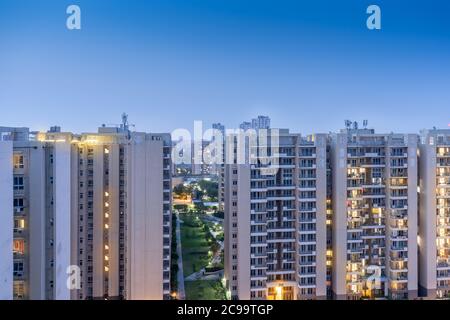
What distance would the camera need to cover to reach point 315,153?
19.1ft

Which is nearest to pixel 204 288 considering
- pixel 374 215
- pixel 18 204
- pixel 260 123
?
pixel 260 123

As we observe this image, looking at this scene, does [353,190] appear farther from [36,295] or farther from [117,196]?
[36,295]

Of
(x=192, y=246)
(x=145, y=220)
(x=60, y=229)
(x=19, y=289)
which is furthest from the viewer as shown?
(x=192, y=246)

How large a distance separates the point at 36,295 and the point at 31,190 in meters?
0.83

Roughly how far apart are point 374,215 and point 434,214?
928 mm

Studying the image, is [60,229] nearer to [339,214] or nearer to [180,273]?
[180,273]

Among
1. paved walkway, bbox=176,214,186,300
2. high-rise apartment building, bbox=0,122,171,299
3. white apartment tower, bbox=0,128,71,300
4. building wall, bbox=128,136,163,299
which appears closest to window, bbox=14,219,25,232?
white apartment tower, bbox=0,128,71,300

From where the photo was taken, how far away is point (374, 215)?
6.02 meters

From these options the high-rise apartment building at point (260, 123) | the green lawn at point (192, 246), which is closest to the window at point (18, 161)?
the high-rise apartment building at point (260, 123)

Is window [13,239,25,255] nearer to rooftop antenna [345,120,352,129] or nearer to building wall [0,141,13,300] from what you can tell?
building wall [0,141,13,300]

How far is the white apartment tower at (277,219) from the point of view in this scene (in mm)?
5488

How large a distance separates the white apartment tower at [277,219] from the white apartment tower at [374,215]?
285 mm

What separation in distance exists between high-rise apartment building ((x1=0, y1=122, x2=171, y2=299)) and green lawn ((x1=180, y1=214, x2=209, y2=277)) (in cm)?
113
